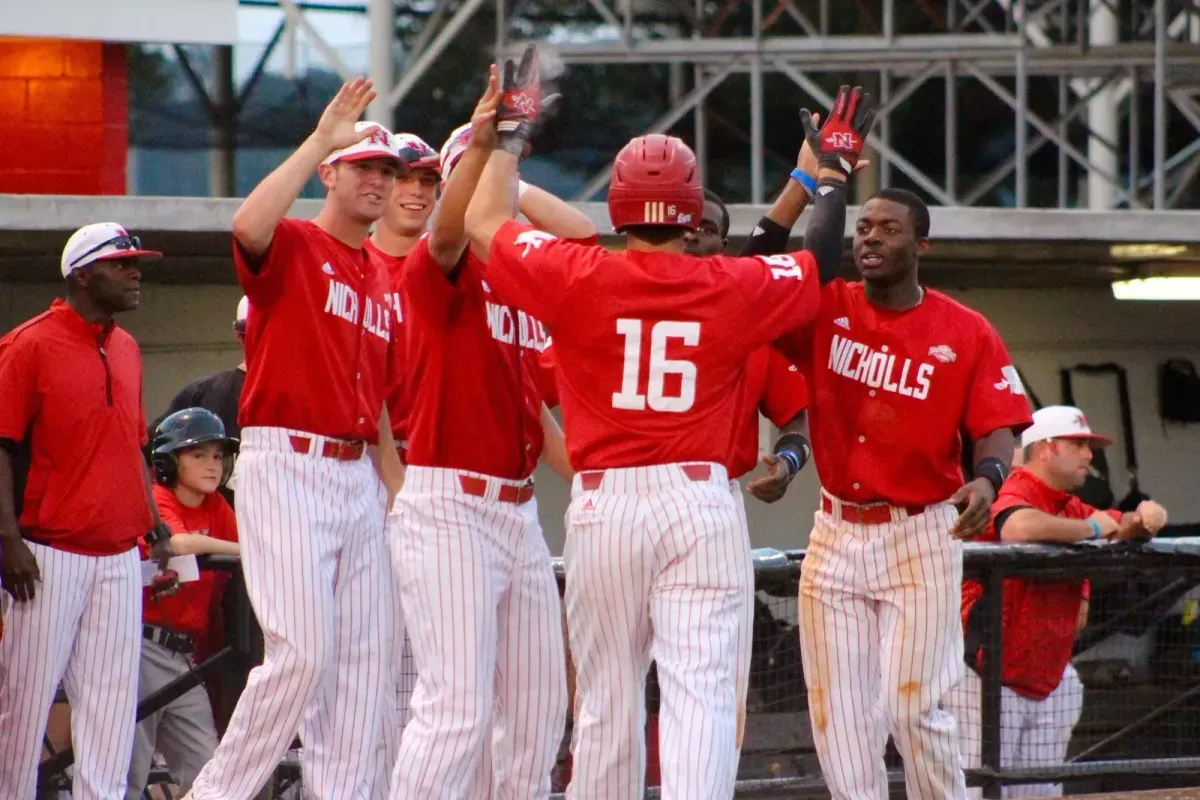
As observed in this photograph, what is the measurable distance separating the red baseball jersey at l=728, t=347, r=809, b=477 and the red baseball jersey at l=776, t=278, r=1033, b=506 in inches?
5.6

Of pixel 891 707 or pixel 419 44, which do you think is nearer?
pixel 891 707

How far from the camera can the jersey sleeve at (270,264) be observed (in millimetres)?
5648

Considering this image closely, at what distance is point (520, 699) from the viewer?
5445 mm

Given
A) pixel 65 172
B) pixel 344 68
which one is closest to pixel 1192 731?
pixel 344 68

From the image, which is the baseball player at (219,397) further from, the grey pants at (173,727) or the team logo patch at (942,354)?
the team logo patch at (942,354)

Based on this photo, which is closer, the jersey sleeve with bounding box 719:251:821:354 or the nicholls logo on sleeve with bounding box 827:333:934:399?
the jersey sleeve with bounding box 719:251:821:354

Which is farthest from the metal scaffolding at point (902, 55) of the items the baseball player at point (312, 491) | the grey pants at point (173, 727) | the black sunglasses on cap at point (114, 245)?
the baseball player at point (312, 491)

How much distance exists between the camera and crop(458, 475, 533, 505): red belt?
533 centimetres

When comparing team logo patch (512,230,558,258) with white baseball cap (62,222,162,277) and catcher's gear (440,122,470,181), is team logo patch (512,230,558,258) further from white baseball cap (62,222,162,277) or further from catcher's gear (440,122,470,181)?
white baseball cap (62,222,162,277)

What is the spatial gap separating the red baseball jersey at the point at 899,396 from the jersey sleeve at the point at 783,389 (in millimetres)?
143

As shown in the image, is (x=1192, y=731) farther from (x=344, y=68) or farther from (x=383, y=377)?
(x=344, y=68)

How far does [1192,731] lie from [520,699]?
3903 mm

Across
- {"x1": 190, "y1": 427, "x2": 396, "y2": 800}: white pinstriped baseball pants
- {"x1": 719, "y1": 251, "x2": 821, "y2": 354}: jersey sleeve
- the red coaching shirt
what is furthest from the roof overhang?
{"x1": 719, "y1": 251, "x2": 821, "y2": 354}: jersey sleeve

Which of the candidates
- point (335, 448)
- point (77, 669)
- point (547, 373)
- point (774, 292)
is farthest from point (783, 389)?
point (77, 669)
